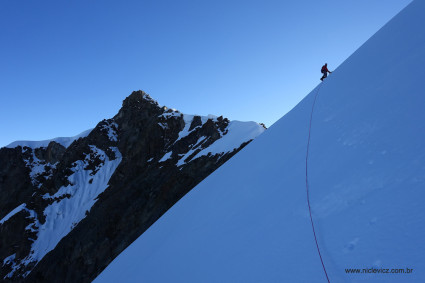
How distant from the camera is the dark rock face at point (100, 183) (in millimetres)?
38156

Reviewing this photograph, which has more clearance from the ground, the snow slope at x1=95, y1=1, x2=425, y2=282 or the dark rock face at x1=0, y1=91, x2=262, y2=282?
the dark rock face at x1=0, y1=91, x2=262, y2=282

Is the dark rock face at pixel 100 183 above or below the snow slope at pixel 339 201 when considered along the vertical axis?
above

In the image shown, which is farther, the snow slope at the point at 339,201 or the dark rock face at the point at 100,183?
the dark rock face at the point at 100,183

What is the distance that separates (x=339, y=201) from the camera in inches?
139

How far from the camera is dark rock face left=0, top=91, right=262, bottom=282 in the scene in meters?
38.2

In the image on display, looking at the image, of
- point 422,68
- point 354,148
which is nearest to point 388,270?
point 354,148

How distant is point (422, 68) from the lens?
487cm

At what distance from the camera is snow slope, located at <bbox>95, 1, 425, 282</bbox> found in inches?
103

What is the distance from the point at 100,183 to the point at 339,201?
7327cm

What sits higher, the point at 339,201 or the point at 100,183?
the point at 100,183

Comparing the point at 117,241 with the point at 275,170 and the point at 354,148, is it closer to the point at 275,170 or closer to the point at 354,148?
the point at 275,170

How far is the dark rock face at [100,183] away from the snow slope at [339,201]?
27367 mm

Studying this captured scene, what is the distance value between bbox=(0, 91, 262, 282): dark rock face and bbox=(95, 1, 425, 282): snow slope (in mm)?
27367

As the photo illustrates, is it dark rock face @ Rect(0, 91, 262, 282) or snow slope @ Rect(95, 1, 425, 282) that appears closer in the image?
snow slope @ Rect(95, 1, 425, 282)
